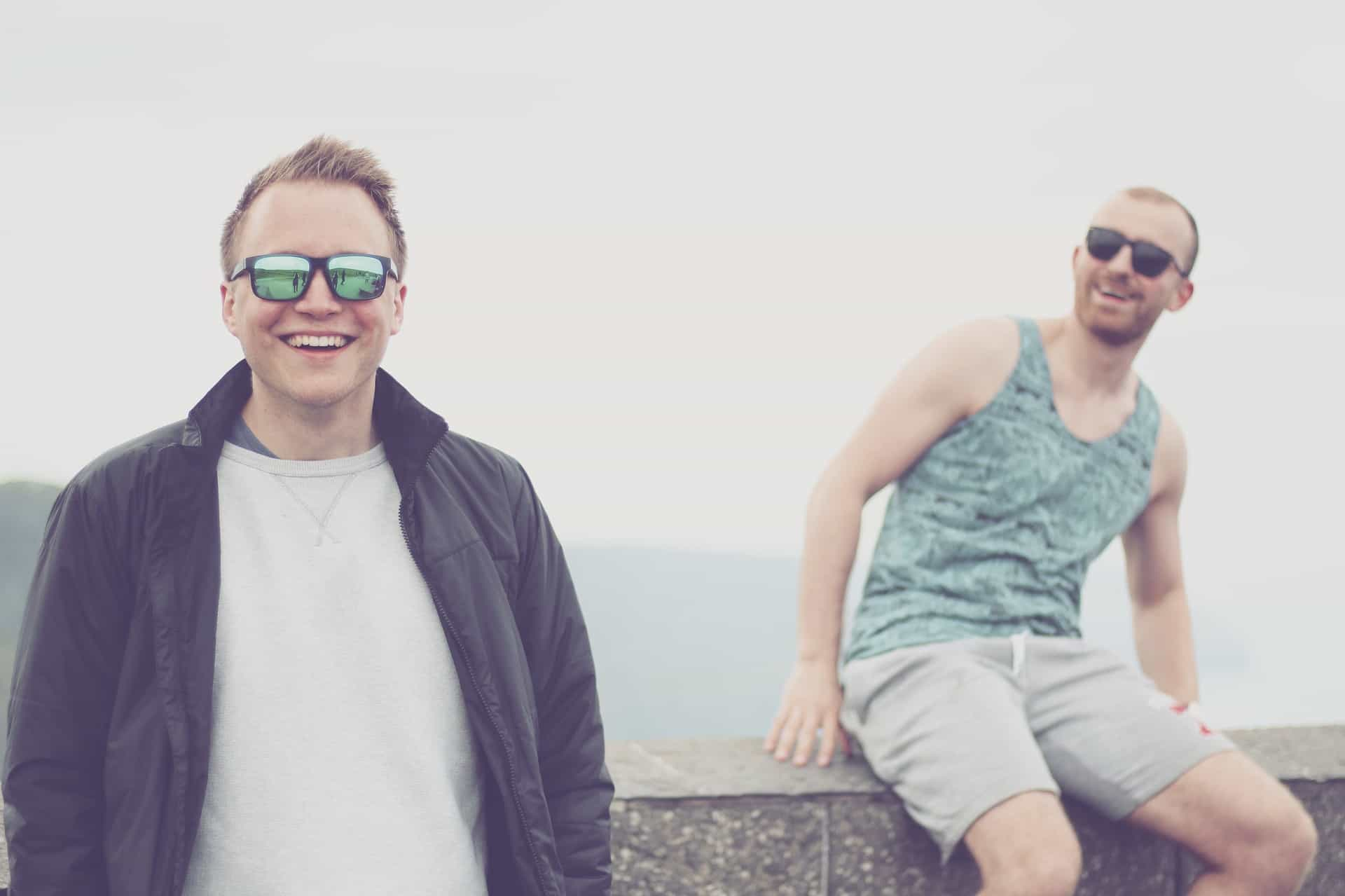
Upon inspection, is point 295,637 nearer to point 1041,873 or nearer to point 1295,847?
point 1041,873

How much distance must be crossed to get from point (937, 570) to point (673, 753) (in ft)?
2.91

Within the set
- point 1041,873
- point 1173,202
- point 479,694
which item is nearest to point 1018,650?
point 1041,873

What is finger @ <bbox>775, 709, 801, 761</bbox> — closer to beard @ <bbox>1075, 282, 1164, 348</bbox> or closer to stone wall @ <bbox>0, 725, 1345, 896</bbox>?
stone wall @ <bbox>0, 725, 1345, 896</bbox>

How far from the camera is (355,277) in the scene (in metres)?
2.16

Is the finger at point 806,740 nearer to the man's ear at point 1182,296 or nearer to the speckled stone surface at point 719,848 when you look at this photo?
the speckled stone surface at point 719,848

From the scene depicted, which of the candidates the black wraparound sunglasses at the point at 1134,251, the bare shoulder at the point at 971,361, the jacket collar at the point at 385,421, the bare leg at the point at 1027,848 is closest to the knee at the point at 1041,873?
the bare leg at the point at 1027,848

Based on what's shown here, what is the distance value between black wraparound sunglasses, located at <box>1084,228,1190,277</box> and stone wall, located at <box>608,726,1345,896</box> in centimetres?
146

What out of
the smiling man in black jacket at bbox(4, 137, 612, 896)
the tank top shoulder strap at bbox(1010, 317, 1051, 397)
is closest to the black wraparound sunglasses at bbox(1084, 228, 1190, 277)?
the tank top shoulder strap at bbox(1010, 317, 1051, 397)

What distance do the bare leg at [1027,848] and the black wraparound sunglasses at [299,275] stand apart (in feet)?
6.24

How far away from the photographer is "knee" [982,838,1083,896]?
3.01m

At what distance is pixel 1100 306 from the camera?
375 centimetres

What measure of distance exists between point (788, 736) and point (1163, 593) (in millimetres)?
1323

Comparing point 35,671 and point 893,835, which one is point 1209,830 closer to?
point 893,835

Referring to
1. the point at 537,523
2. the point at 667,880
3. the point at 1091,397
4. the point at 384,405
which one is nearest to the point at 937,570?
the point at 1091,397
